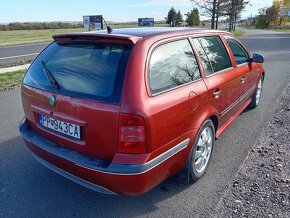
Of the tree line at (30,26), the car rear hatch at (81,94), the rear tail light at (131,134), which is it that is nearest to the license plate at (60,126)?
the car rear hatch at (81,94)

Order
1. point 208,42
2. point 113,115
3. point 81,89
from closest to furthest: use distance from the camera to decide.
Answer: point 113,115 → point 81,89 → point 208,42

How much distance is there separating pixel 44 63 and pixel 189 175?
78.2 inches

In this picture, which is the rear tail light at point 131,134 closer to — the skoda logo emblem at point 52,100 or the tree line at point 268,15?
the skoda logo emblem at point 52,100

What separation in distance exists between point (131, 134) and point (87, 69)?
759 millimetres

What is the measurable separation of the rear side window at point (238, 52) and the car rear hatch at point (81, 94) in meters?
2.33

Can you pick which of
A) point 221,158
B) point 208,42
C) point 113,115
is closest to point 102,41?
point 113,115

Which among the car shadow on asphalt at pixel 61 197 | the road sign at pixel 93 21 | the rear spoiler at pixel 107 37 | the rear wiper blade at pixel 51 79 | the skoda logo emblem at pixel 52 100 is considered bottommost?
the car shadow on asphalt at pixel 61 197

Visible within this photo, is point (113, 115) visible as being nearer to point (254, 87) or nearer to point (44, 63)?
point (44, 63)

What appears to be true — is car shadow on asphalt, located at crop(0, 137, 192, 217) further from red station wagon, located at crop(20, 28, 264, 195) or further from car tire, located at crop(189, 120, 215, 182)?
red station wagon, located at crop(20, 28, 264, 195)

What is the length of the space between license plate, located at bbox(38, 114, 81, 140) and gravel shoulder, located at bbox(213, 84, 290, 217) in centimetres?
152

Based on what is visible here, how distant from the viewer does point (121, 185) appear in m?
2.20

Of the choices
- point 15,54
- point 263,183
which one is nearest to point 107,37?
point 263,183

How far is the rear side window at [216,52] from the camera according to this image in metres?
3.21

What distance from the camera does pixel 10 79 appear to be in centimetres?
769
